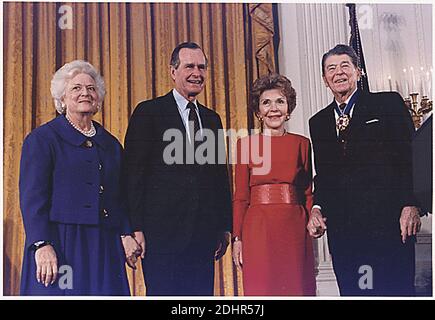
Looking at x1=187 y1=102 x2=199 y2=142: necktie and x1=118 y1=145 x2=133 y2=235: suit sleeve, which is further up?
x1=187 y1=102 x2=199 y2=142: necktie

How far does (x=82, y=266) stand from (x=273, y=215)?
3.36ft

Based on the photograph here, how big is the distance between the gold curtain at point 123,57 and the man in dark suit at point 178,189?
7cm

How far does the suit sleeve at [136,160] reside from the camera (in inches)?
163

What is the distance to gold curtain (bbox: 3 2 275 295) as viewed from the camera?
411cm

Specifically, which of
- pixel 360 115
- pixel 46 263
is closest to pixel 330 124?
pixel 360 115

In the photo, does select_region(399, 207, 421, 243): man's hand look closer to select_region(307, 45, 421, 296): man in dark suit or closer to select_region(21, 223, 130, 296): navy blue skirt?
select_region(307, 45, 421, 296): man in dark suit

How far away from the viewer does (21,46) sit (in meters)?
4.15

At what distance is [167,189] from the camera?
4.13m

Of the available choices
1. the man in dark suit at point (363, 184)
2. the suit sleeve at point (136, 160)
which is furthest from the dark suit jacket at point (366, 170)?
the suit sleeve at point (136, 160)

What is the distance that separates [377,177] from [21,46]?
1994mm

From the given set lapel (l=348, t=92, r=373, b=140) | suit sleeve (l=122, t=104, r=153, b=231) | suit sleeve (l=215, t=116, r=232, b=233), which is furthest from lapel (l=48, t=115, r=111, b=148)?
lapel (l=348, t=92, r=373, b=140)

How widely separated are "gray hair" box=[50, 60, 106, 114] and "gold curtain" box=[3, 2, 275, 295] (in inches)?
1.0

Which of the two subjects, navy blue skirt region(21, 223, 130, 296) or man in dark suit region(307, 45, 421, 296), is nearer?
navy blue skirt region(21, 223, 130, 296)
